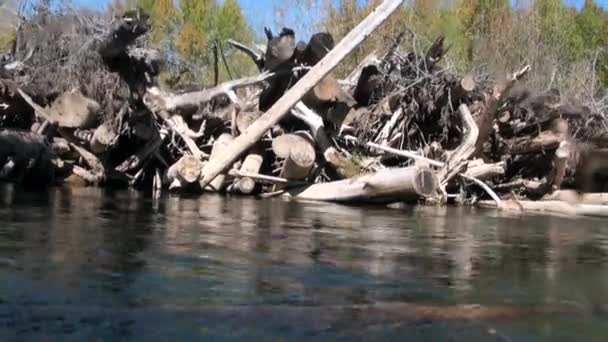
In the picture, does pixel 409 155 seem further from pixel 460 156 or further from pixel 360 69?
pixel 360 69

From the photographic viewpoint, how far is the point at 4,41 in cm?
2584

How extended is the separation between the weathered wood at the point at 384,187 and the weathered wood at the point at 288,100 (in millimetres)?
1736

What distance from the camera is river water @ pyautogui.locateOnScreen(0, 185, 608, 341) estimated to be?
5.42 metres

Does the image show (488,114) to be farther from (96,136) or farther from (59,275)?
(59,275)

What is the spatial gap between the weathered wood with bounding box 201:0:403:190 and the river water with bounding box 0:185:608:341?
4361 millimetres

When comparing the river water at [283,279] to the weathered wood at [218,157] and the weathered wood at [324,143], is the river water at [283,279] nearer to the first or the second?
the weathered wood at [218,157]

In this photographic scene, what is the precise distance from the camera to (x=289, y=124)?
19562 millimetres

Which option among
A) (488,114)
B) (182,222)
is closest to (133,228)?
(182,222)

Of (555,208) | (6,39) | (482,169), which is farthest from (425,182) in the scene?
(6,39)

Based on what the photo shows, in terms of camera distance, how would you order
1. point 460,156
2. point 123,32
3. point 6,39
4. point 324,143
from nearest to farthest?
point 123,32, point 460,156, point 324,143, point 6,39

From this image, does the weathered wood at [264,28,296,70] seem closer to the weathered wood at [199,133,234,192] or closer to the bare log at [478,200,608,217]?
the weathered wood at [199,133,234,192]

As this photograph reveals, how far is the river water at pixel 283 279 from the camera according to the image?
17.8ft

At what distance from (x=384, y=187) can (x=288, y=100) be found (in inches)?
104

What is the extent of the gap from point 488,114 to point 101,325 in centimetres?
1379
